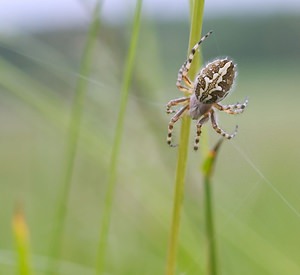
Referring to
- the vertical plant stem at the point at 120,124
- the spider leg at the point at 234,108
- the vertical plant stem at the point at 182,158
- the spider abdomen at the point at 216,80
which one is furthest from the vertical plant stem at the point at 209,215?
the spider leg at the point at 234,108

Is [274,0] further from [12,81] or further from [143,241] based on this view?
[143,241]

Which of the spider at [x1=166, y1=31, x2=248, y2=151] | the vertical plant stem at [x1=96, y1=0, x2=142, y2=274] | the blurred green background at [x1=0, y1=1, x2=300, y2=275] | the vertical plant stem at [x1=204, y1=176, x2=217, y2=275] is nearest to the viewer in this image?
the vertical plant stem at [x1=204, y1=176, x2=217, y2=275]

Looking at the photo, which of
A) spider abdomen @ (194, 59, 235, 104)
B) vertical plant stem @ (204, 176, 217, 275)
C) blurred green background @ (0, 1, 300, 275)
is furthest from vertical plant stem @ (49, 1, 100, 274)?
vertical plant stem @ (204, 176, 217, 275)

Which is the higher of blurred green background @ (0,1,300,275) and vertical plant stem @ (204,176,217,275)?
vertical plant stem @ (204,176,217,275)

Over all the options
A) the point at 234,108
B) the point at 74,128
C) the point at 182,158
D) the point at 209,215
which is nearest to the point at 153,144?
the point at 234,108

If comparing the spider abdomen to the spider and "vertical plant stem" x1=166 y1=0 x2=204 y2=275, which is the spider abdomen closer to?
the spider

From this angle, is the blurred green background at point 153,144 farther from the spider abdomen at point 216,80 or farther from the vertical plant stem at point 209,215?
the vertical plant stem at point 209,215

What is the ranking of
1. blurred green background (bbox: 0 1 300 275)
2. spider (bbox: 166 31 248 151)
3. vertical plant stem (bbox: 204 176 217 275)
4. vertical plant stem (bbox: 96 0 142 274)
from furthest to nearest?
blurred green background (bbox: 0 1 300 275) < spider (bbox: 166 31 248 151) < vertical plant stem (bbox: 96 0 142 274) < vertical plant stem (bbox: 204 176 217 275)
